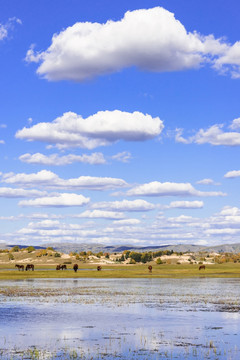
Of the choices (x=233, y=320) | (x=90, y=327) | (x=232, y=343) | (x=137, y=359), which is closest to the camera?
(x=137, y=359)

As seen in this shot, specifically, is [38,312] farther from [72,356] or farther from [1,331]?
[72,356]

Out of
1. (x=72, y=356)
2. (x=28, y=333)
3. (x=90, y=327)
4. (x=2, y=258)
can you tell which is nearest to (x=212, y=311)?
(x=90, y=327)

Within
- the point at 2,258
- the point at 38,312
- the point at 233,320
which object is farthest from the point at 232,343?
the point at 2,258

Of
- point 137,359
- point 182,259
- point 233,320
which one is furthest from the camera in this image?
point 182,259

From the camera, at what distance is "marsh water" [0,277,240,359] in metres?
21.6

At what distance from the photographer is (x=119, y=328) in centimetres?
2809

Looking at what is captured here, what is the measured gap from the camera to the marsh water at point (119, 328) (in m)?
21.6

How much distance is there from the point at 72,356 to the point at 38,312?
A: 15200mm

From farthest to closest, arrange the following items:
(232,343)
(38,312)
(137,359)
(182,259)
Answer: (182,259) < (38,312) < (232,343) < (137,359)

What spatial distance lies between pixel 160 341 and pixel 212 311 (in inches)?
498

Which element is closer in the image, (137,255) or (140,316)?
(140,316)

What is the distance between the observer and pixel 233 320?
31234 millimetres

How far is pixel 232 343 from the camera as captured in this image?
23672 millimetres

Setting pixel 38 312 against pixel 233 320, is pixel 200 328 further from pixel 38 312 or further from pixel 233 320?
pixel 38 312
